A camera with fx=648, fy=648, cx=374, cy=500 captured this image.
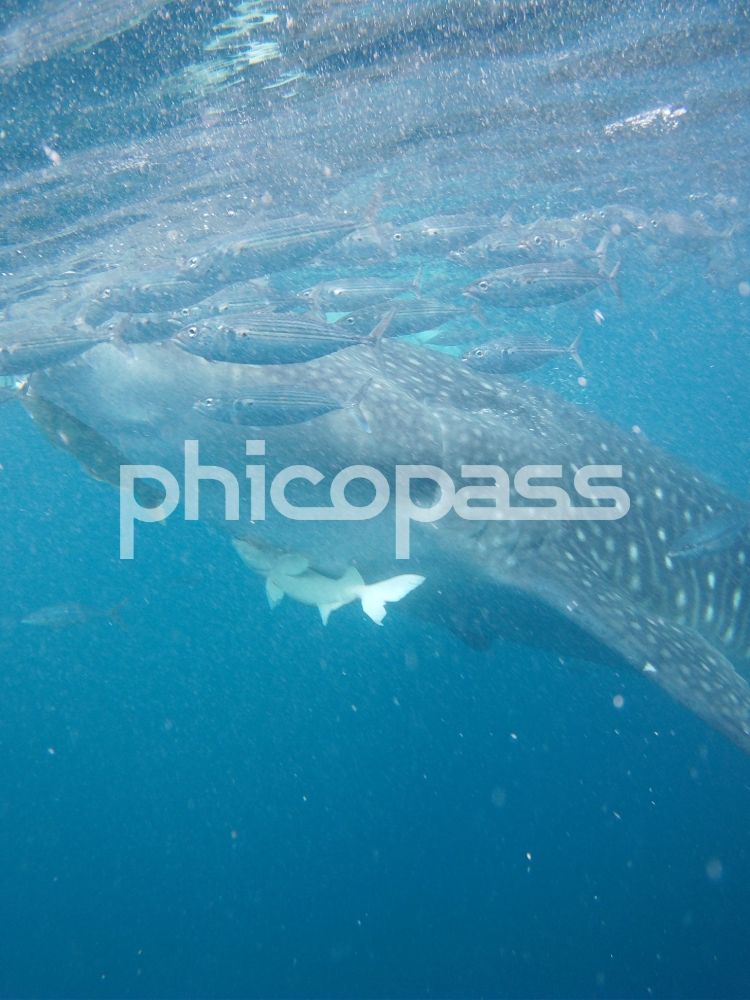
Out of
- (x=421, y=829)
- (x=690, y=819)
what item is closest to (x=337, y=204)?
(x=421, y=829)

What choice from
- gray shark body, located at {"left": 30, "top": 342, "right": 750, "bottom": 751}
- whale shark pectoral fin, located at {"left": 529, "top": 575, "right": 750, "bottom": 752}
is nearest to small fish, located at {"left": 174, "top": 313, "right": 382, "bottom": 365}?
gray shark body, located at {"left": 30, "top": 342, "right": 750, "bottom": 751}

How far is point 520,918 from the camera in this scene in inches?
630

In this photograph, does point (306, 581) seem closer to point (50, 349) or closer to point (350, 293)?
point (50, 349)

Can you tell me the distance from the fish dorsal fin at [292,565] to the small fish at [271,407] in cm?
136

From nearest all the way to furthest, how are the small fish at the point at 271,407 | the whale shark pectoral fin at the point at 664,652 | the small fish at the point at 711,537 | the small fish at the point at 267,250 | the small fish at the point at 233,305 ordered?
1. the whale shark pectoral fin at the point at 664,652
2. the small fish at the point at 271,407
3. the small fish at the point at 711,537
4. the small fish at the point at 233,305
5. the small fish at the point at 267,250

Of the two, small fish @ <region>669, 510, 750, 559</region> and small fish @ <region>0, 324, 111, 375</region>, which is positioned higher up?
small fish @ <region>0, 324, 111, 375</region>

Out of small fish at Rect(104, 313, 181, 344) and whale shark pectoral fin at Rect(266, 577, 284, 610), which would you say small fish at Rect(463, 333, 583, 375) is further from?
small fish at Rect(104, 313, 181, 344)

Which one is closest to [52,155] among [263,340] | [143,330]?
[143,330]

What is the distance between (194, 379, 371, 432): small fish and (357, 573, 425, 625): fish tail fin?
4.73 feet

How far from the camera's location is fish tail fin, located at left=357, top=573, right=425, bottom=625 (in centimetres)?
493

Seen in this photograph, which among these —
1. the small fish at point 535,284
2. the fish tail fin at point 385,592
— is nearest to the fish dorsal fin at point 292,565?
the fish tail fin at point 385,592

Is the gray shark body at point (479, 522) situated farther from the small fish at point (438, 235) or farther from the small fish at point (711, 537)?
the small fish at point (438, 235)

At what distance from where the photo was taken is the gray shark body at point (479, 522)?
469 centimetres

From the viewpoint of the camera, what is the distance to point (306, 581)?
5.48 metres
